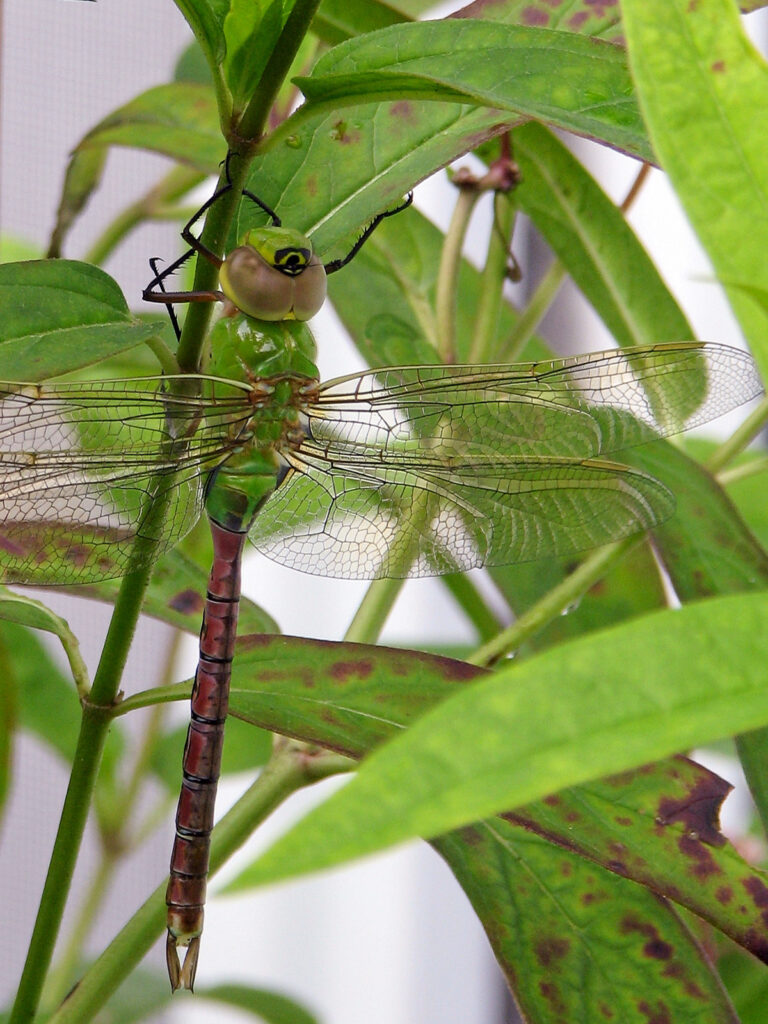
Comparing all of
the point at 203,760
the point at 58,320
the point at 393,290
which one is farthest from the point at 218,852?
the point at 393,290

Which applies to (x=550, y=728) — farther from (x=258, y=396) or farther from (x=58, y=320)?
(x=258, y=396)

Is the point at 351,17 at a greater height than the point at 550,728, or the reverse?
the point at 351,17

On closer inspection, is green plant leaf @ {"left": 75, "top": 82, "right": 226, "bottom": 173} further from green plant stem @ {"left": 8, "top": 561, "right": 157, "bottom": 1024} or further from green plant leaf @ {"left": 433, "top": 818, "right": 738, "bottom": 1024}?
green plant leaf @ {"left": 433, "top": 818, "right": 738, "bottom": 1024}

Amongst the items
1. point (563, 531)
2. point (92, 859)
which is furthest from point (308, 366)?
point (92, 859)

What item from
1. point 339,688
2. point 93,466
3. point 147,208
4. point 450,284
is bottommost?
point 339,688

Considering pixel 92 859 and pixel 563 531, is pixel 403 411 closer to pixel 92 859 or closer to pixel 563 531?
pixel 563 531

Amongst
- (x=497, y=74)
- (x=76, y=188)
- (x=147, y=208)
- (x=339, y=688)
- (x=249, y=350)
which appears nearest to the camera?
(x=497, y=74)

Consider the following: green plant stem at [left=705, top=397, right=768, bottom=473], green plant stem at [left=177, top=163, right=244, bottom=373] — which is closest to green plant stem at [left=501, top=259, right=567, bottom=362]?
green plant stem at [left=705, top=397, right=768, bottom=473]
